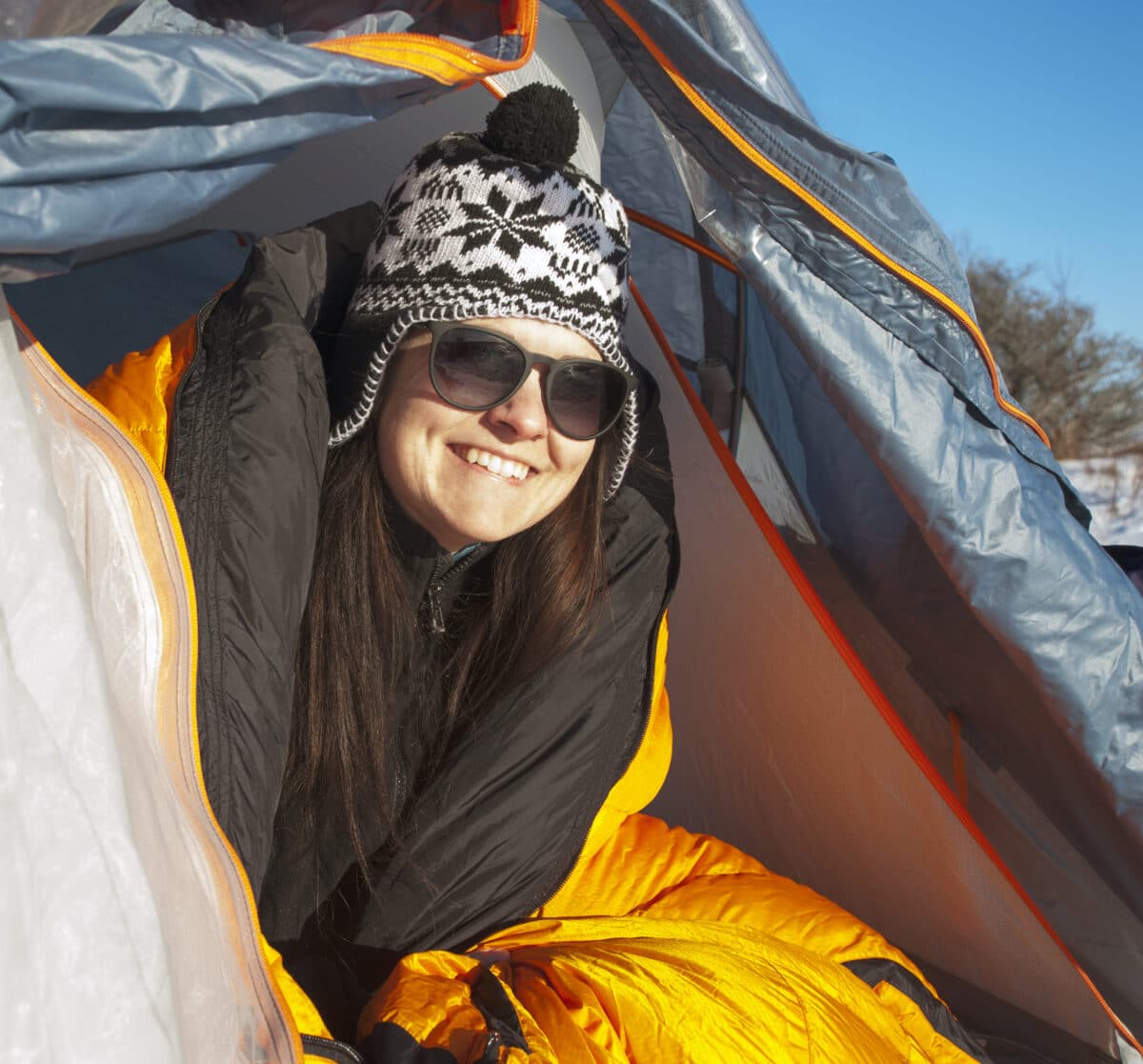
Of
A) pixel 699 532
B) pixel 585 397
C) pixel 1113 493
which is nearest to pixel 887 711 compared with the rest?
pixel 699 532

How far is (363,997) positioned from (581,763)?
32 centimetres

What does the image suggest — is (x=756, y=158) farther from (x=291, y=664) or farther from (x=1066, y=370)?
(x=1066, y=370)

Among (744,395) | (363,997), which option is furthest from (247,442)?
(744,395)

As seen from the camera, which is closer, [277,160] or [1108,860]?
[277,160]

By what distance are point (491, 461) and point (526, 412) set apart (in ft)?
0.22

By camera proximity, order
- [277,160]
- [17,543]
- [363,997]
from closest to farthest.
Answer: [17,543]
[277,160]
[363,997]

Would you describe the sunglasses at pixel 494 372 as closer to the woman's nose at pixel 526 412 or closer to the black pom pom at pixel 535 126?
the woman's nose at pixel 526 412

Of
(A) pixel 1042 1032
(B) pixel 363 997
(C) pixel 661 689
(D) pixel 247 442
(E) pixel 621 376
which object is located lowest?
(B) pixel 363 997

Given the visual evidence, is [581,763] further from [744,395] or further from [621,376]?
[744,395]

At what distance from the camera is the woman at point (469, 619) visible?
3.19 ft

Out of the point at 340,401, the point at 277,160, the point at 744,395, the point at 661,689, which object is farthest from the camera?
the point at 744,395

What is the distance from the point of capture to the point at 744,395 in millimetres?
1561

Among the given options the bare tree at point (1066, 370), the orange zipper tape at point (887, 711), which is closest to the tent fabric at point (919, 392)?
the orange zipper tape at point (887, 711)

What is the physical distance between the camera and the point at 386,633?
1192 millimetres
